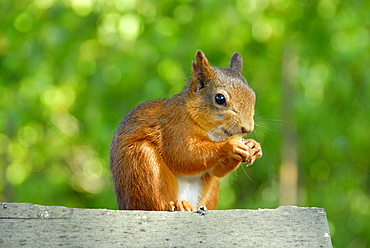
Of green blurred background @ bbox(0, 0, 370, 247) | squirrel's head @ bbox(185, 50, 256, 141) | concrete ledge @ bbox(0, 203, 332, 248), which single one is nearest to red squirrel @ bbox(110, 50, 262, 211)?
squirrel's head @ bbox(185, 50, 256, 141)

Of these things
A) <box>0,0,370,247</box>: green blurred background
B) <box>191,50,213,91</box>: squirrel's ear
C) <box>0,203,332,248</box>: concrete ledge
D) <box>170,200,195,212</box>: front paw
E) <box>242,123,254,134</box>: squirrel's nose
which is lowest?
<box>0,203,332,248</box>: concrete ledge

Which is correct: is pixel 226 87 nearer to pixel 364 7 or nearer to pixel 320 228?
pixel 320 228

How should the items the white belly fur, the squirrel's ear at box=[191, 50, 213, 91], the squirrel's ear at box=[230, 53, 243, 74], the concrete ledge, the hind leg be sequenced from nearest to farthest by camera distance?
1. the concrete ledge
2. the hind leg
3. the white belly fur
4. the squirrel's ear at box=[191, 50, 213, 91]
5. the squirrel's ear at box=[230, 53, 243, 74]

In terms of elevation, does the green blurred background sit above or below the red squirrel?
above

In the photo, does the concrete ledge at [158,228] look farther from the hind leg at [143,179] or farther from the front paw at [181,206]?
the hind leg at [143,179]

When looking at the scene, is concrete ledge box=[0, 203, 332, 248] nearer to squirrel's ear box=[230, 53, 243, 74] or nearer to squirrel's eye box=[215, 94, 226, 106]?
squirrel's eye box=[215, 94, 226, 106]

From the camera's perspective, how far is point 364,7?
247 inches

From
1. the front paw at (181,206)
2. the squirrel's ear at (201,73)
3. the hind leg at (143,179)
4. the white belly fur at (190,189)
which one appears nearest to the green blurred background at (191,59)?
the squirrel's ear at (201,73)

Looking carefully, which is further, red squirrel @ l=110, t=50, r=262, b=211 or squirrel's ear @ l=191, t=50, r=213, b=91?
squirrel's ear @ l=191, t=50, r=213, b=91

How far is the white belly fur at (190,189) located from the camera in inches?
105

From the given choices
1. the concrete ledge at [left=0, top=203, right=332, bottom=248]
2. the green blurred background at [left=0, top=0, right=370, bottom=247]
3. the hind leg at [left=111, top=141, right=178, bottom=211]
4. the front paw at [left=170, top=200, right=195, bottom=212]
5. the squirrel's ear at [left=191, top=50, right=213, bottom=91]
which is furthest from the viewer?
the green blurred background at [left=0, top=0, right=370, bottom=247]

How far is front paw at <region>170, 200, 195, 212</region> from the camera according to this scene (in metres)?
2.43

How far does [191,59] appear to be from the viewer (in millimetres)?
6160

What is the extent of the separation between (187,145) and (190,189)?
216 mm
